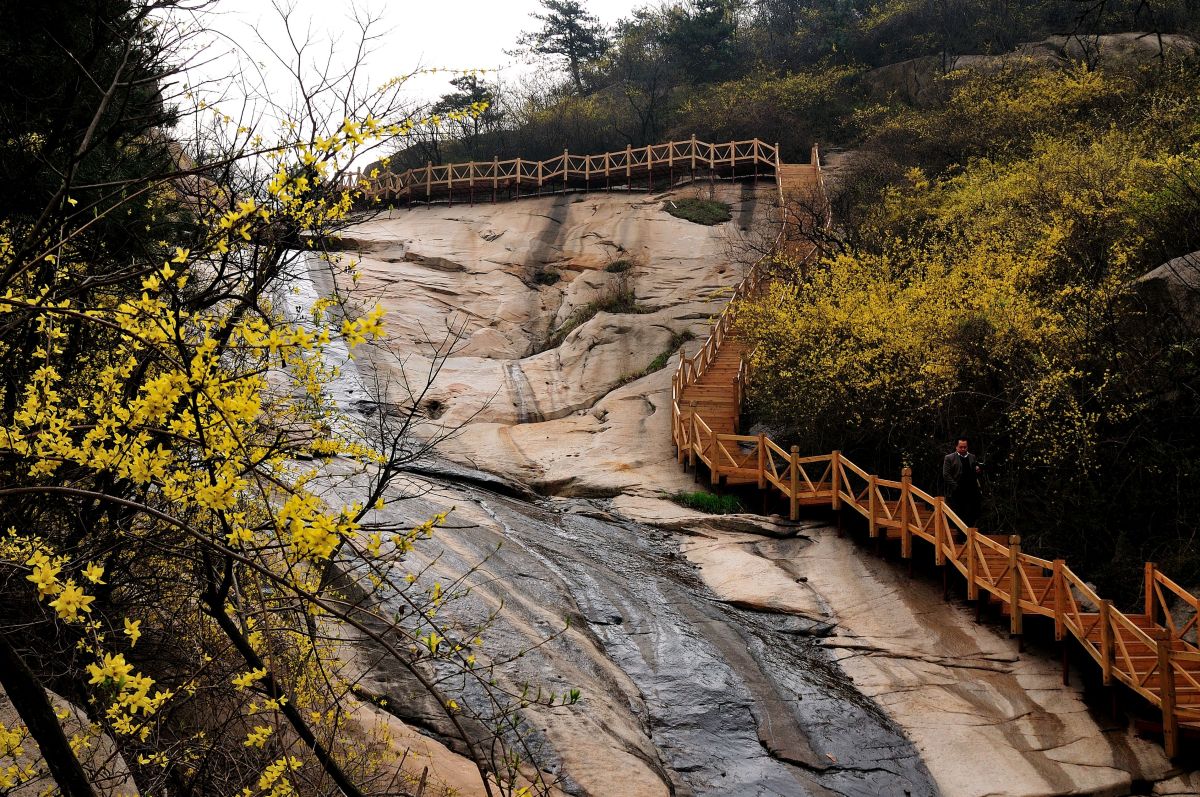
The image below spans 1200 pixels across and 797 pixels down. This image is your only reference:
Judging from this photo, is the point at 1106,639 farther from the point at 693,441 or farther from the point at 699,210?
the point at 699,210

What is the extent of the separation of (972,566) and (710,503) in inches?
217

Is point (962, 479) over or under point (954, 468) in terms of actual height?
under

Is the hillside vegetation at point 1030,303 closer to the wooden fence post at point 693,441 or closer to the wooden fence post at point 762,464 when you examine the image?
the wooden fence post at point 762,464

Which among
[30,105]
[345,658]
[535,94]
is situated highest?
[535,94]

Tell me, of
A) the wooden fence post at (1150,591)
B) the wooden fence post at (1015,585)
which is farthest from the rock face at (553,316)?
the wooden fence post at (1150,591)

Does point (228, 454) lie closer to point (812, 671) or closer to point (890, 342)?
point (812, 671)

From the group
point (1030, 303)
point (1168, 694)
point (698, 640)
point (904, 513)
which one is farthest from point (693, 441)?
point (1168, 694)

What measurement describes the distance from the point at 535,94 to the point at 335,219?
40120mm

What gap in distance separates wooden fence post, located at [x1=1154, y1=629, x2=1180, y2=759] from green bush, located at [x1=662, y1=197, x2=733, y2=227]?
2271cm

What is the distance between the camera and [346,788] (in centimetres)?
347

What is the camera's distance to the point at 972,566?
1149cm

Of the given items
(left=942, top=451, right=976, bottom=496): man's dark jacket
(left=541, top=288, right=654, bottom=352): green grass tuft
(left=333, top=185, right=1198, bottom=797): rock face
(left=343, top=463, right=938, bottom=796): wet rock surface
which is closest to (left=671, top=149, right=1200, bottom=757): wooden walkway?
(left=942, top=451, right=976, bottom=496): man's dark jacket

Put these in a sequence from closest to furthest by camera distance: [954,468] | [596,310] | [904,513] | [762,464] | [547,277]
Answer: [954,468], [904,513], [762,464], [596,310], [547,277]

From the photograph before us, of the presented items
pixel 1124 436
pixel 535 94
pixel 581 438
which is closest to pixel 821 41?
pixel 535 94
